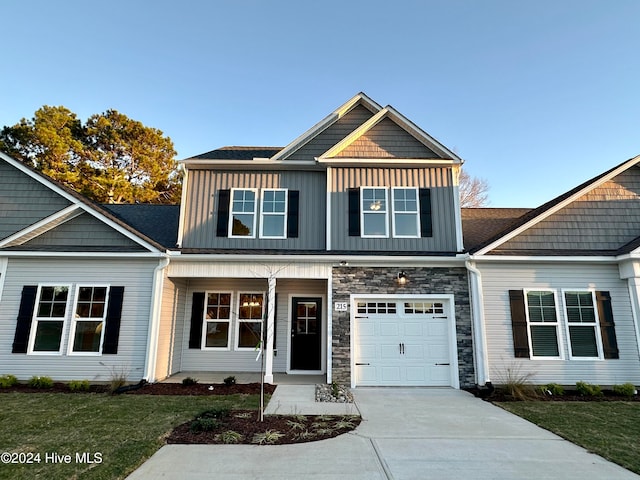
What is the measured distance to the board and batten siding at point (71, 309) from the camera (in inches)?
305

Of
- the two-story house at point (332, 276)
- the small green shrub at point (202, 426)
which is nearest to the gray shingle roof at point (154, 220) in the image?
the two-story house at point (332, 276)

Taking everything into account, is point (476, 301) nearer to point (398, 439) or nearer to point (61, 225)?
point (398, 439)

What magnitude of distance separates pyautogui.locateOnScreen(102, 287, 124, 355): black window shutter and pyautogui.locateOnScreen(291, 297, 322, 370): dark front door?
14.6 feet

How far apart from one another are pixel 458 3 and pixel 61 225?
504 inches

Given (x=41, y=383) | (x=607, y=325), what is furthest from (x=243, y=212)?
(x=607, y=325)

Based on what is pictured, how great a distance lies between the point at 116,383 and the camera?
7.25 meters

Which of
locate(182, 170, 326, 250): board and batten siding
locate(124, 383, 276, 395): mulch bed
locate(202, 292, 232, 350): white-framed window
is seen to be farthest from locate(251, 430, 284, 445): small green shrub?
locate(202, 292, 232, 350): white-framed window

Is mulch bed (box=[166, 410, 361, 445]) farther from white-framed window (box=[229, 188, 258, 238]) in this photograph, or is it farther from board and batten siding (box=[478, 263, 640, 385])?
white-framed window (box=[229, 188, 258, 238])

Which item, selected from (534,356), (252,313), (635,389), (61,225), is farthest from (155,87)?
(635,389)

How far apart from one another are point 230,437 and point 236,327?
5288 mm

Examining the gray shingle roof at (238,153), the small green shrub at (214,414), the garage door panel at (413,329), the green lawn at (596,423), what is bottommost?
the green lawn at (596,423)

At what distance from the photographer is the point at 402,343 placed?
27.4ft

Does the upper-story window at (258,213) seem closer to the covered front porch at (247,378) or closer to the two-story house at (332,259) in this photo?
the two-story house at (332,259)

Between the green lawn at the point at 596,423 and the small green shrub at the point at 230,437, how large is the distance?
15.3 ft
